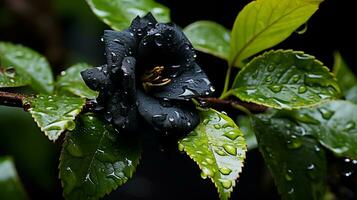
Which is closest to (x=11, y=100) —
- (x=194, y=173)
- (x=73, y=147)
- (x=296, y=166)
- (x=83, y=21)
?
(x=73, y=147)

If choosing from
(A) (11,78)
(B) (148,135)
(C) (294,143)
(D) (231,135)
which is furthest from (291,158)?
(B) (148,135)

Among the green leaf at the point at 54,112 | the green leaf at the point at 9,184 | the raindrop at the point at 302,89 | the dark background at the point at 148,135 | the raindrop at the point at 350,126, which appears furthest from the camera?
the dark background at the point at 148,135

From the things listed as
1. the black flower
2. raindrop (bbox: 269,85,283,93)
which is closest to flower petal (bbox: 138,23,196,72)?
the black flower

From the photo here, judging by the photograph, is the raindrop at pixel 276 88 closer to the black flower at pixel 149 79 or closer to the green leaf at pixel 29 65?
the black flower at pixel 149 79

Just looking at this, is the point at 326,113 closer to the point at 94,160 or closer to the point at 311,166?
the point at 311,166

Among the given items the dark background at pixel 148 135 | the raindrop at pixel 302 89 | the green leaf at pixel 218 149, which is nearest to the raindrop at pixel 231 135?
the green leaf at pixel 218 149
